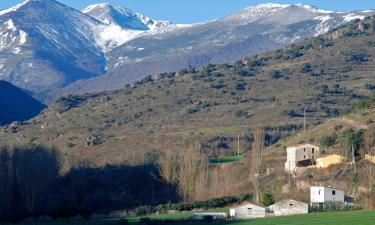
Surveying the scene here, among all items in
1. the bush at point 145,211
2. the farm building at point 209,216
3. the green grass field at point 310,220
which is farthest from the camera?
the bush at point 145,211

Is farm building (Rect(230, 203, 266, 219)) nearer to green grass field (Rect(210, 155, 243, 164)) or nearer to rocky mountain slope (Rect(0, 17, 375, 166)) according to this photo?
green grass field (Rect(210, 155, 243, 164))

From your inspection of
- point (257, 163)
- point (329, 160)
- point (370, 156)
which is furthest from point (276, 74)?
point (370, 156)

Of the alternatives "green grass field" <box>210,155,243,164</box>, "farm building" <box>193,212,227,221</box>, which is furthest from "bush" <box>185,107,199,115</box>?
"farm building" <box>193,212,227,221</box>

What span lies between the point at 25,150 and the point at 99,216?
22.0m

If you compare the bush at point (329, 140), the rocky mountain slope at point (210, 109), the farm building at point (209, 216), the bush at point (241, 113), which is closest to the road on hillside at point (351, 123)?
the bush at point (329, 140)

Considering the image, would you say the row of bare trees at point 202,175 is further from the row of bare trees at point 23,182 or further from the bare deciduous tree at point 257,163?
the row of bare trees at point 23,182

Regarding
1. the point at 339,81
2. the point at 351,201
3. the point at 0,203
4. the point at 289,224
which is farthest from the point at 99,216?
the point at 339,81

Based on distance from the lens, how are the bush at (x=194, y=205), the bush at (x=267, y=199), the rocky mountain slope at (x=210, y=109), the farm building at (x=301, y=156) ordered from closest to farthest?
the bush at (x=267, y=199), the bush at (x=194, y=205), the farm building at (x=301, y=156), the rocky mountain slope at (x=210, y=109)

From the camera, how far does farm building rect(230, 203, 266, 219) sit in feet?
271

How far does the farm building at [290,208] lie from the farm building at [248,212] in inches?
37.7

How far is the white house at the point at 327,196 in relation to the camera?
88.5 metres

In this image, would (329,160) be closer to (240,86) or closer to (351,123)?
(351,123)

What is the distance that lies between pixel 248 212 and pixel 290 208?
2.87 meters

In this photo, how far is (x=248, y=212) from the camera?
273 feet
